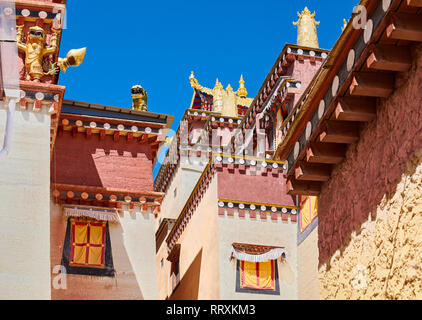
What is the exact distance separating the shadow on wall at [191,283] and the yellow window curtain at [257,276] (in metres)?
1.79

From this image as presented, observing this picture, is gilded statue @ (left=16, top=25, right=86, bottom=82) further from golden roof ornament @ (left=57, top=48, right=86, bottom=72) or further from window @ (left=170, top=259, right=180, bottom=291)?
window @ (left=170, top=259, right=180, bottom=291)

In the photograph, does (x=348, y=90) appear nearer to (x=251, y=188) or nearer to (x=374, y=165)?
(x=374, y=165)

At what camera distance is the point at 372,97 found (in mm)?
7516

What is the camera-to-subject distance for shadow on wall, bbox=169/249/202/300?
1891 cm

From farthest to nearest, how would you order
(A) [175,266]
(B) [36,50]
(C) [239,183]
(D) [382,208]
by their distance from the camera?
(A) [175,266] → (C) [239,183] → (B) [36,50] → (D) [382,208]

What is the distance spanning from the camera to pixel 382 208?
282 inches

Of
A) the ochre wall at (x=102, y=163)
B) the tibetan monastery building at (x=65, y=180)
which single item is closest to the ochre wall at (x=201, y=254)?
the tibetan monastery building at (x=65, y=180)

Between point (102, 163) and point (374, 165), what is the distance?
1010 cm

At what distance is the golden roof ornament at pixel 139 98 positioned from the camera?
59.3 ft

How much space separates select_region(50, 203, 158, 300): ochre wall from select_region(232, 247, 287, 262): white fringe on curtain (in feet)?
6.97

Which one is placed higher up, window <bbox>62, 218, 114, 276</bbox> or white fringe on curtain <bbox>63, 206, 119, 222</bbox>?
white fringe on curtain <bbox>63, 206, 119, 222</bbox>

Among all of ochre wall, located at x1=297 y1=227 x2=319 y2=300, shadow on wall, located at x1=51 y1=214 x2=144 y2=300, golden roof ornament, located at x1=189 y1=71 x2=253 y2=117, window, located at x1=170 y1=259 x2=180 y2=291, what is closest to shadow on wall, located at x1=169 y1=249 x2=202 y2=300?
window, located at x1=170 y1=259 x2=180 y2=291

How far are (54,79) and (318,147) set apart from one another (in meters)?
7.55

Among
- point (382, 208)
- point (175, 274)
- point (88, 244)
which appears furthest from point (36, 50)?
point (175, 274)
